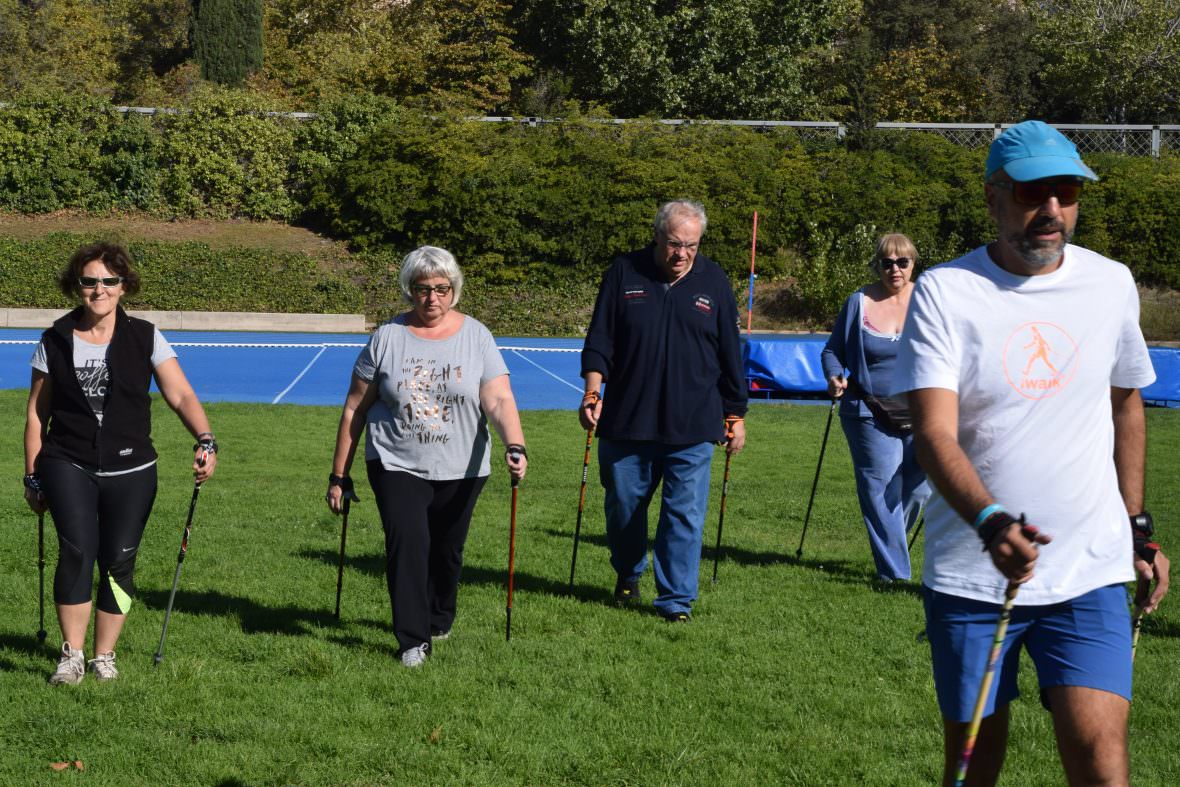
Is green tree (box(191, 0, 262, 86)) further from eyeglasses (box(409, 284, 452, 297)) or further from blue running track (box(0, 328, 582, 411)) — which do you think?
eyeglasses (box(409, 284, 452, 297))

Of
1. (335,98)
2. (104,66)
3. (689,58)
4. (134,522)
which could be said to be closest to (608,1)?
(689,58)

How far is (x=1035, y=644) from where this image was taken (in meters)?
3.29

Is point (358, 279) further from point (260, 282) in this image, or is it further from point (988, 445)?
point (988, 445)

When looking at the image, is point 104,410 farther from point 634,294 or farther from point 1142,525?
point 1142,525

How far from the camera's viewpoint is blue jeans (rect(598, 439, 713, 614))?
695 centimetres

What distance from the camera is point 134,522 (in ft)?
18.6

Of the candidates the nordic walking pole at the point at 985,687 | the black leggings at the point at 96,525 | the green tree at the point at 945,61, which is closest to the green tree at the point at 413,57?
the green tree at the point at 945,61

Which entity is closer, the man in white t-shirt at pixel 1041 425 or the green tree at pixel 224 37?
the man in white t-shirt at pixel 1041 425

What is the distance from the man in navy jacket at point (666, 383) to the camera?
6910mm

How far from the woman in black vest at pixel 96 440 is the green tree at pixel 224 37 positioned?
39.4 m

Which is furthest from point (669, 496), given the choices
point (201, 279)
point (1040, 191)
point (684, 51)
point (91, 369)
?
point (684, 51)

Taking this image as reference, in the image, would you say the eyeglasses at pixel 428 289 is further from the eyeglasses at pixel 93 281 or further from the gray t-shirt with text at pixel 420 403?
the eyeglasses at pixel 93 281

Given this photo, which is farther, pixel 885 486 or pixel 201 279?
pixel 201 279

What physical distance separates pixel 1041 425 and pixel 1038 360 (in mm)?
154
